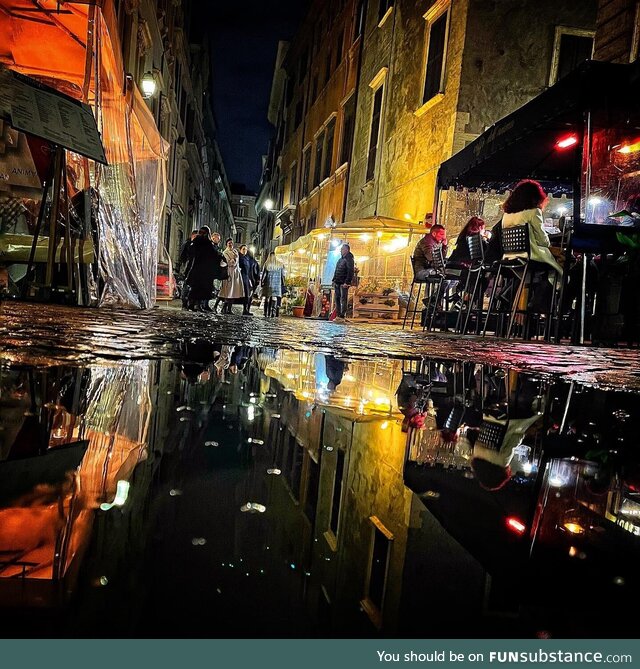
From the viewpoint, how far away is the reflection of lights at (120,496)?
0.83 m

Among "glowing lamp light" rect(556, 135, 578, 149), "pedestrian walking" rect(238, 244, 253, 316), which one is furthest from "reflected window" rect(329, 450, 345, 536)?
"pedestrian walking" rect(238, 244, 253, 316)

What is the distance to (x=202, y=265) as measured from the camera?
11.8 m

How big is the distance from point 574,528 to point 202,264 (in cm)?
1139

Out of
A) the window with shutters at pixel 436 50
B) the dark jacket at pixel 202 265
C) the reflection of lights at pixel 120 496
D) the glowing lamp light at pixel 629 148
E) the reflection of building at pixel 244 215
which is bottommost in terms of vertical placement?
the reflection of lights at pixel 120 496

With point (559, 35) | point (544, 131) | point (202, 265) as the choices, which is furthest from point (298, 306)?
point (544, 131)

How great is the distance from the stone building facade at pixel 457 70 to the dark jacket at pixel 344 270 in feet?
6.66

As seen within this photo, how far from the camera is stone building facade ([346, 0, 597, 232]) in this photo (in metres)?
12.0

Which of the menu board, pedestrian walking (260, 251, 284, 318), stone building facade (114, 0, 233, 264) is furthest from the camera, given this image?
pedestrian walking (260, 251, 284, 318)

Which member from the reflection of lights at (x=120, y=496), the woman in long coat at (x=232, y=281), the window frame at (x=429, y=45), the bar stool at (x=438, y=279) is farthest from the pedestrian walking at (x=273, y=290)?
the reflection of lights at (x=120, y=496)

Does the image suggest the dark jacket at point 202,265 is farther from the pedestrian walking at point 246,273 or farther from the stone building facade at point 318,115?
the stone building facade at point 318,115

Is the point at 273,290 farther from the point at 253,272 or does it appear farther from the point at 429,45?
the point at 429,45

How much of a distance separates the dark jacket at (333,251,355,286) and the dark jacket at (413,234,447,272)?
357 centimetres

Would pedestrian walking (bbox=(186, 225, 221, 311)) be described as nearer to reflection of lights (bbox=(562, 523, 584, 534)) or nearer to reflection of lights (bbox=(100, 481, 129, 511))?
reflection of lights (bbox=(100, 481, 129, 511))

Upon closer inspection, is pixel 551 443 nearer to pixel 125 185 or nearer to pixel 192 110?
pixel 125 185
